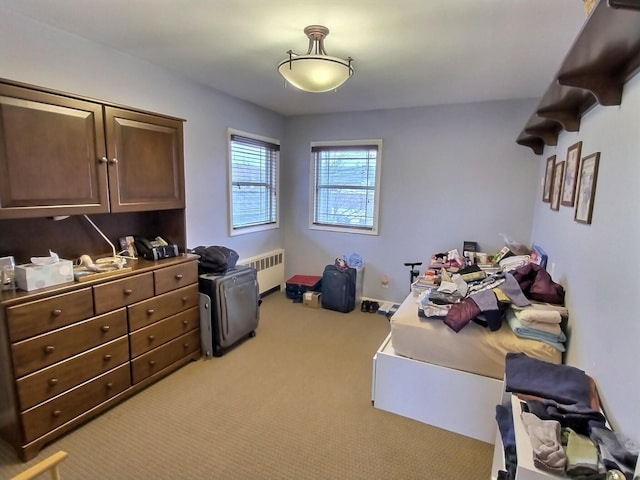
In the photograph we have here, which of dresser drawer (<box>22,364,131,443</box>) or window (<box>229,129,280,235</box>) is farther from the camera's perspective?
window (<box>229,129,280,235</box>)

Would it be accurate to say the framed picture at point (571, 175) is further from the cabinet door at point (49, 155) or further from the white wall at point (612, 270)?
the cabinet door at point (49, 155)

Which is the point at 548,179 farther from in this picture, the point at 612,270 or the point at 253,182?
the point at 253,182

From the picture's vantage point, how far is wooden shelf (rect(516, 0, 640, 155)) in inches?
39.2

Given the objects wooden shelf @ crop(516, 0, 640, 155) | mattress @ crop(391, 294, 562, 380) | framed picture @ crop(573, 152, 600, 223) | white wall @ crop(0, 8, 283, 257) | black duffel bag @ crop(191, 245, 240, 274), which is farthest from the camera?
black duffel bag @ crop(191, 245, 240, 274)

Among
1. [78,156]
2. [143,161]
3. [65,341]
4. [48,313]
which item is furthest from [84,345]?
[143,161]

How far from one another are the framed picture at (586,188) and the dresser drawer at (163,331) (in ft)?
9.07

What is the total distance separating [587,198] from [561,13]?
100 cm

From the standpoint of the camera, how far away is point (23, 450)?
181 centimetres

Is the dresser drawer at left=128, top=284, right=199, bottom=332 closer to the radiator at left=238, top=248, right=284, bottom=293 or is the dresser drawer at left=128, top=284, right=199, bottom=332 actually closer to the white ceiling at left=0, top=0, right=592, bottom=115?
the radiator at left=238, top=248, right=284, bottom=293

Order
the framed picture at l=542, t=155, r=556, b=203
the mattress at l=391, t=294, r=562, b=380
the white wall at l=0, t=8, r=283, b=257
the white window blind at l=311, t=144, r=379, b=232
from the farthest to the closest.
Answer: the white window blind at l=311, t=144, r=379, b=232, the framed picture at l=542, t=155, r=556, b=203, the white wall at l=0, t=8, r=283, b=257, the mattress at l=391, t=294, r=562, b=380

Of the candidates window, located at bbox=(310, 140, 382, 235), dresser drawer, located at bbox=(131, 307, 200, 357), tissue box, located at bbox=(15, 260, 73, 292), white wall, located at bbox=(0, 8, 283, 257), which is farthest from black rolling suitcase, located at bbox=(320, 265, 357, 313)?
tissue box, located at bbox=(15, 260, 73, 292)

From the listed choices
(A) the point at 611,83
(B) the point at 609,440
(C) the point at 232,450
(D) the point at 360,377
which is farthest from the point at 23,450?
(A) the point at 611,83

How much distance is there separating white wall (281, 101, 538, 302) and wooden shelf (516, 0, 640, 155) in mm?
1495

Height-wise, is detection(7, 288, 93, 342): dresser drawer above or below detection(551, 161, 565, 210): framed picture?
below
